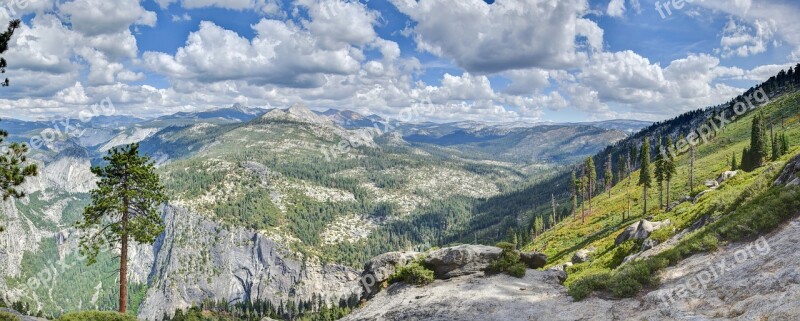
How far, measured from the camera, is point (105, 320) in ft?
98.3

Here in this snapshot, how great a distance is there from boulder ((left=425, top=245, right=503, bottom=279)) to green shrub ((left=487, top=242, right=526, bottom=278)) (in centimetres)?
46

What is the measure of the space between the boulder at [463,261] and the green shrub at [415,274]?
3.47 ft

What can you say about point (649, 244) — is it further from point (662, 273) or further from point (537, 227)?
point (537, 227)

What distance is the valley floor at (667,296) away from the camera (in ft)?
51.6

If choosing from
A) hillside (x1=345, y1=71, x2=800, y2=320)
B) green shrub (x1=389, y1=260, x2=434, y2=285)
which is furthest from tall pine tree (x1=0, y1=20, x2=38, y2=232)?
green shrub (x1=389, y1=260, x2=434, y2=285)

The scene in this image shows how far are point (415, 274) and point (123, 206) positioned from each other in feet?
84.0

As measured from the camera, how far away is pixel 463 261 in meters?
31.3

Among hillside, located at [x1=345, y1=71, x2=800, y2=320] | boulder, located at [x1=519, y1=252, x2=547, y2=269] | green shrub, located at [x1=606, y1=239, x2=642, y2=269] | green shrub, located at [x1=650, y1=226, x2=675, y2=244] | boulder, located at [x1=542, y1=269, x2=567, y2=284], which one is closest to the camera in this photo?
hillside, located at [x1=345, y1=71, x2=800, y2=320]

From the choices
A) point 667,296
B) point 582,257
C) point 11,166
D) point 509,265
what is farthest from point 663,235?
point 11,166

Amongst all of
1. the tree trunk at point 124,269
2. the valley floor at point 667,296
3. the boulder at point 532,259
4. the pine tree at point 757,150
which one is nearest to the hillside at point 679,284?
the valley floor at point 667,296

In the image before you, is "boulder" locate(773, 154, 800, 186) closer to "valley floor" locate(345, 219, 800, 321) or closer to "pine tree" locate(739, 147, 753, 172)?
"valley floor" locate(345, 219, 800, 321)

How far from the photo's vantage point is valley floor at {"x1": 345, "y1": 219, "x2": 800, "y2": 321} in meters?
15.7

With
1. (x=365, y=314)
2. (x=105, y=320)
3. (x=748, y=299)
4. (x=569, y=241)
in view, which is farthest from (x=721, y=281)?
(x=569, y=241)

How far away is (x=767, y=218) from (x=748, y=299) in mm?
8254
